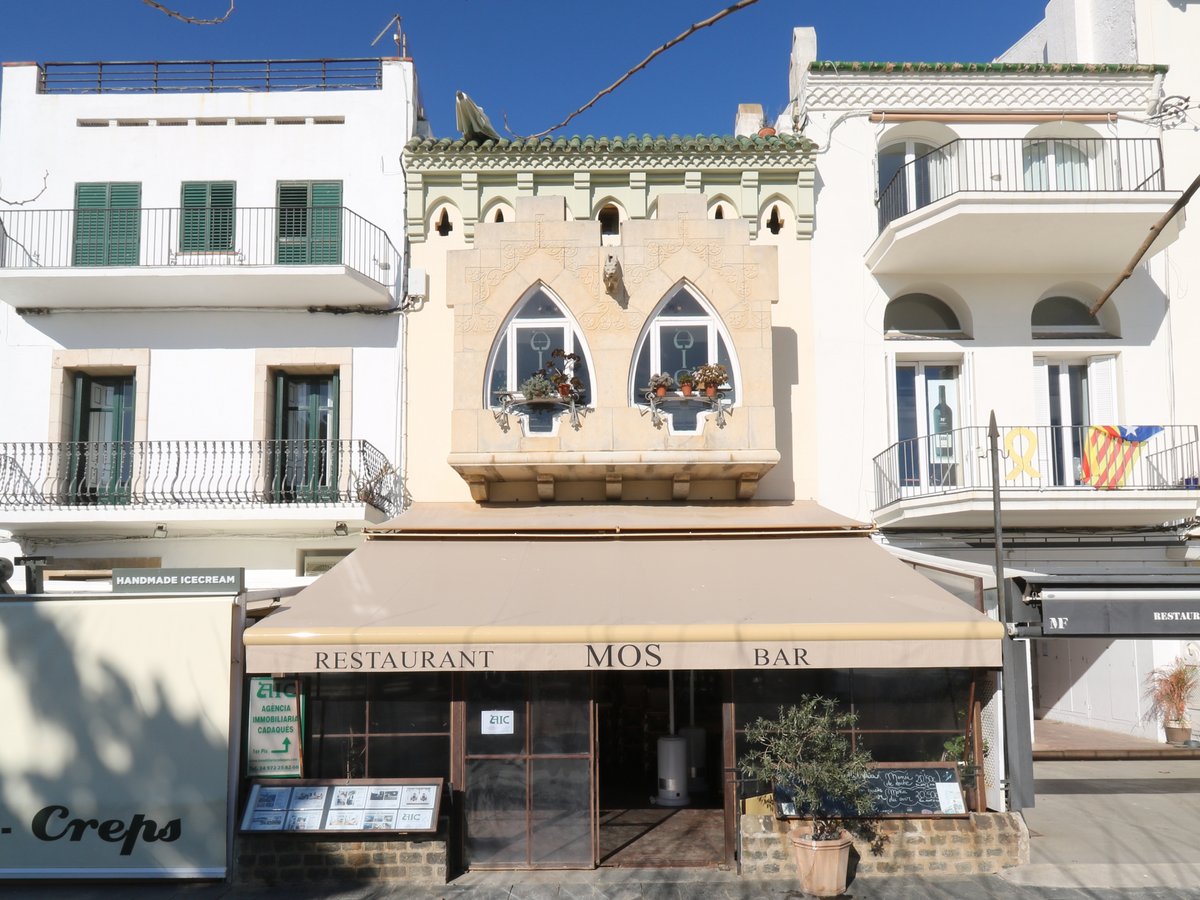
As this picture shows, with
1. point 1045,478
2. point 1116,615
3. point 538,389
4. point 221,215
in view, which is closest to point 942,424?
point 1045,478

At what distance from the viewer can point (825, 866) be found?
8703 millimetres

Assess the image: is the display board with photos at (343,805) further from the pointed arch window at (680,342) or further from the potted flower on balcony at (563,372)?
the pointed arch window at (680,342)

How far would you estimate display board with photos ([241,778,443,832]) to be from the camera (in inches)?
353

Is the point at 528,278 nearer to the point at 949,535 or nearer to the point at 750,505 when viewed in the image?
the point at 750,505

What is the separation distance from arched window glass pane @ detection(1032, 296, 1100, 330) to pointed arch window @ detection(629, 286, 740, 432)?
5.08 m

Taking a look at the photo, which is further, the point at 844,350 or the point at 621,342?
the point at 844,350

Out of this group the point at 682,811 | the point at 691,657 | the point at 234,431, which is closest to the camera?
the point at 691,657

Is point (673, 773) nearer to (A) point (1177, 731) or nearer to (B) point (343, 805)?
(B) point (343, 805)

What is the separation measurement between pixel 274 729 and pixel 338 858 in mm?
1409

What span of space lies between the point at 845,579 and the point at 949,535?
3.08 metres

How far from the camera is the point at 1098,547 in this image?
12.5m

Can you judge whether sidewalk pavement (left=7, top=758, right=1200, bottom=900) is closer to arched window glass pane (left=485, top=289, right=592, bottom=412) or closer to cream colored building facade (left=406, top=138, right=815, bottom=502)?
cream colored building facade (left=406, top=138, right=815, bottom=502)

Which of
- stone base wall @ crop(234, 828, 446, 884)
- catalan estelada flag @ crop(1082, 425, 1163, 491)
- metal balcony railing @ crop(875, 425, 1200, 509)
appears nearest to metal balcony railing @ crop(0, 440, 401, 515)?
stone base wall @ crop(234, 828, 446, 884)

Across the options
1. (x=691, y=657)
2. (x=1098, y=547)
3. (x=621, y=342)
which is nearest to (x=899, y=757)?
(x=691, y=657)
